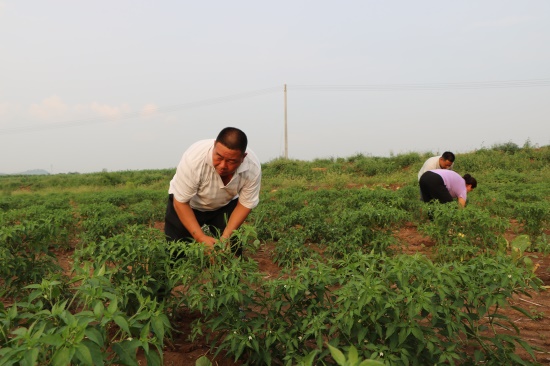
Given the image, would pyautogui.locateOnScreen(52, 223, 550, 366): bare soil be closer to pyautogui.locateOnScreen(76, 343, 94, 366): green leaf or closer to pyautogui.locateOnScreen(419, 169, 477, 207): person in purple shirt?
pyautogui.locateOnScreen(76, 343, 94, 366): green leaf

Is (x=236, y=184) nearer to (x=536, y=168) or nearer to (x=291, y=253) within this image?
(x=291, y=253)

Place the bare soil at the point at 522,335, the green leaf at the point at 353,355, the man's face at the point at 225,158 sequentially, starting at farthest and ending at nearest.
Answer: the man's face at the point at 225,158 → the bare soil at the point at 522,335 → the green leaf at the point at 353,355

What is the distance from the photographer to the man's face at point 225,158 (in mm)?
2904

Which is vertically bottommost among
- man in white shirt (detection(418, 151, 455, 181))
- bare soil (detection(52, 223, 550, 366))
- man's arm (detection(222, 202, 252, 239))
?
bare soil (detection(52, 223, 550, 366))

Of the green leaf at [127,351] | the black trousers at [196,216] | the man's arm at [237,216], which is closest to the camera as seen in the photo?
the green leaf at [127,351]

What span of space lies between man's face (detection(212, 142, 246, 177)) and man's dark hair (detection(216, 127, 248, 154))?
0.09 feet

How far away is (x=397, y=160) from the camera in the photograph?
20.2 meters

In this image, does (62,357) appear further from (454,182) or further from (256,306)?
(454,182)

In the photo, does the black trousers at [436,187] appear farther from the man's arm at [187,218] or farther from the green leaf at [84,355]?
the green leaf at [84,355]

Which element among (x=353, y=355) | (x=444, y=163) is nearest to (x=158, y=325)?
(x=353, y=355)

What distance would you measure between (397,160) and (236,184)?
17807mm

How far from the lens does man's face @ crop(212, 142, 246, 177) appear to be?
290 centimetres

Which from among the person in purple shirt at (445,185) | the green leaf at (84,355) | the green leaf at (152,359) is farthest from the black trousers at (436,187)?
the green leaf at (84,355)

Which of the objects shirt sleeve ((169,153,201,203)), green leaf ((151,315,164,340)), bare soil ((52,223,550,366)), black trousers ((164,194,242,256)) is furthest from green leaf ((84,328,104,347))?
black trousers ((164,194,242,256))
